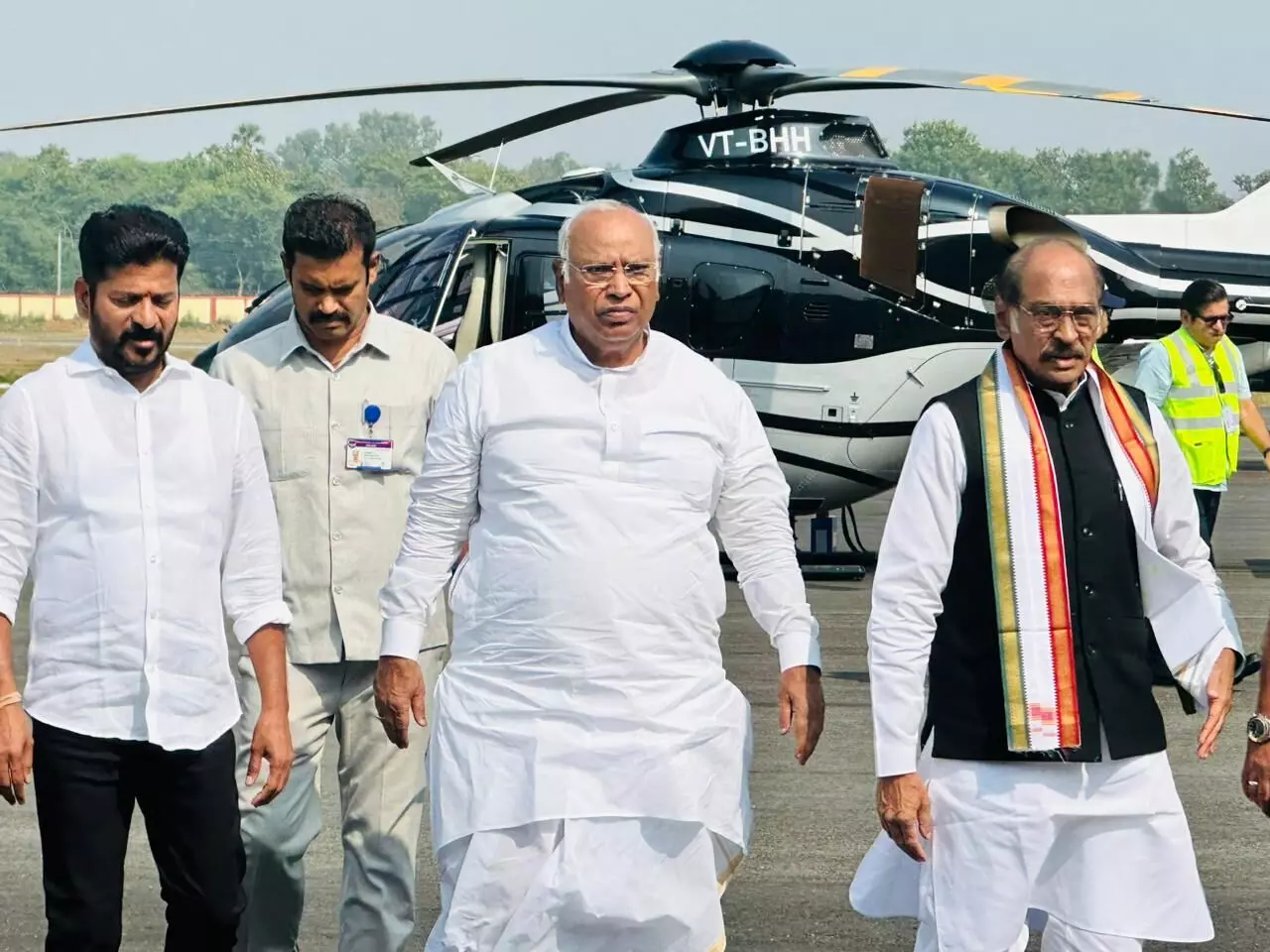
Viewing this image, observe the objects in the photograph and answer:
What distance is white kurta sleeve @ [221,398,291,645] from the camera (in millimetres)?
4422

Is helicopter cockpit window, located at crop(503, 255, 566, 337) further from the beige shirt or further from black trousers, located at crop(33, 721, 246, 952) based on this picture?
black trousers, located at crop(33, 721, 246, 952)

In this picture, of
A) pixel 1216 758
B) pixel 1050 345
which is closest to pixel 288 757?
pixel 1050 345

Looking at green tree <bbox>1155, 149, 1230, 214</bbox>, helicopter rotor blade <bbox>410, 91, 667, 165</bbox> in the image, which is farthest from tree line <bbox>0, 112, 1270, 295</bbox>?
helicopter rotor blade <bbox>410, 91, 667, 165</bbox>

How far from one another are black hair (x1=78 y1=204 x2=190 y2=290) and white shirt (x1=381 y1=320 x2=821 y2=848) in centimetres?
70

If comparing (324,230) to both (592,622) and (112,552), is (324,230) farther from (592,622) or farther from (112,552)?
(592,622)

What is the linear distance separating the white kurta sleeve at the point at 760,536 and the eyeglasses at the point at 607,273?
34cm

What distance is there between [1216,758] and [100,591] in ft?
17.2

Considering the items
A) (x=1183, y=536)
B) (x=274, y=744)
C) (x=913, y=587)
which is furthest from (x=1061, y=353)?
(x=274, y=744)

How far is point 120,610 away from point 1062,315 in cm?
200

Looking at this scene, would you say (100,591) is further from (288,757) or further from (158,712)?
(288,757)

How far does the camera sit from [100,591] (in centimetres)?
416

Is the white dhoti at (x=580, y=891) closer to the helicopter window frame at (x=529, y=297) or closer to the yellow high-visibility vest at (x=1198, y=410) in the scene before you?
the yellow high-visibility vest at (x=1198, y=410)

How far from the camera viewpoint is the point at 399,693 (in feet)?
14.8

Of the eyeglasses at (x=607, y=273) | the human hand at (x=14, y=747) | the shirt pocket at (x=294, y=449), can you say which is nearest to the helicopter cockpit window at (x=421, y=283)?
the shirt pocket at (x=294, y=449)
